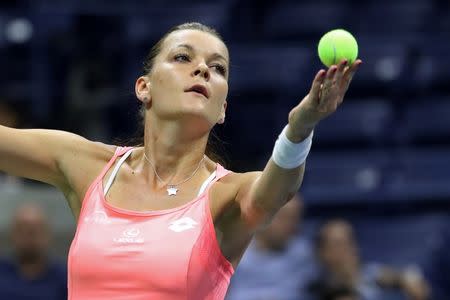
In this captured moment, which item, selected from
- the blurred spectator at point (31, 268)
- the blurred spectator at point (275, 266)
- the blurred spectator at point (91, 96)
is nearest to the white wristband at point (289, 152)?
the blurred spectator at point (275, 266)

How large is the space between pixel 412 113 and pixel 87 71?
2.82 metres

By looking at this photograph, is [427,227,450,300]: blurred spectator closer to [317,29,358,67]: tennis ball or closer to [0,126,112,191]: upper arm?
[0,126,112,191]: upper arm

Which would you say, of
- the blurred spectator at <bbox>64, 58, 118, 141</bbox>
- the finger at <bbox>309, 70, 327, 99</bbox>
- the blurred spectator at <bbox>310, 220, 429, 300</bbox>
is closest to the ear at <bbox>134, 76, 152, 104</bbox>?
the finger at <bbox>309, 70, 327, 99</bbox>

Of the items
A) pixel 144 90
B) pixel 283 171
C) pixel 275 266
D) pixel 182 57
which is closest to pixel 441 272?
pixel 275 266

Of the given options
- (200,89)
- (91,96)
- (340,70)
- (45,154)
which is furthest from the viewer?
(91,96)

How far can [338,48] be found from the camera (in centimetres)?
319

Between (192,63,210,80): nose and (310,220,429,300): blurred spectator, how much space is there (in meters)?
3.36

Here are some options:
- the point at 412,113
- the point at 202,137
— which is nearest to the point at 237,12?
the point at 412,113

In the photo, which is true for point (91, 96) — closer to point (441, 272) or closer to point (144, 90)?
point (441, 272)

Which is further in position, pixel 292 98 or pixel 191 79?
pixel 292 98

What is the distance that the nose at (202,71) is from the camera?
147 inches

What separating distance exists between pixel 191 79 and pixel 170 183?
402mm

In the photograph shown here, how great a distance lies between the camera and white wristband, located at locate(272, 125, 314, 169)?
3305mm

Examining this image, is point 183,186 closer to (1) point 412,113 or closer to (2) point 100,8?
(2) point 100,8
